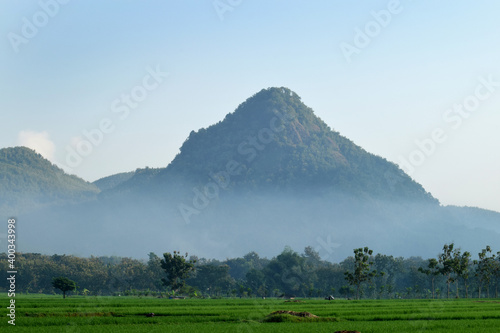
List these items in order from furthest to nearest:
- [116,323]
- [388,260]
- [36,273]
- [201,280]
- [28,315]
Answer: [388,260]
[201,280]
[36,273]
[28,315]
[116,323]

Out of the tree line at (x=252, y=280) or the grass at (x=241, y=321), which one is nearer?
the grass at (x=241, y=321)

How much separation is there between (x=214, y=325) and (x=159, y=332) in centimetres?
567

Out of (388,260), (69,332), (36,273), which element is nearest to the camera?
(69,332)

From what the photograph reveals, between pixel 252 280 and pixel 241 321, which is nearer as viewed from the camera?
pixel 241 321

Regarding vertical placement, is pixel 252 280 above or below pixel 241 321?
above

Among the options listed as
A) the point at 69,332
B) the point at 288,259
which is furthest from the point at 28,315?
the point at 288,259

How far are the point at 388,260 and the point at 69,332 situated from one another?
10798 cm

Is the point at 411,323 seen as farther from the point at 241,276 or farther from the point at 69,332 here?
the point at 241,276

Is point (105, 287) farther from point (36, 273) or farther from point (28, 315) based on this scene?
point (28, 315)

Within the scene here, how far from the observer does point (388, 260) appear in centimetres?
13262

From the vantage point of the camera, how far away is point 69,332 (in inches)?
1323

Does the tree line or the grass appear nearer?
the grass

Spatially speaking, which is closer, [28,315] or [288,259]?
[28,315]

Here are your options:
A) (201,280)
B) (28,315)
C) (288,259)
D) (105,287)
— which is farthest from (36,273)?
(28,315)
